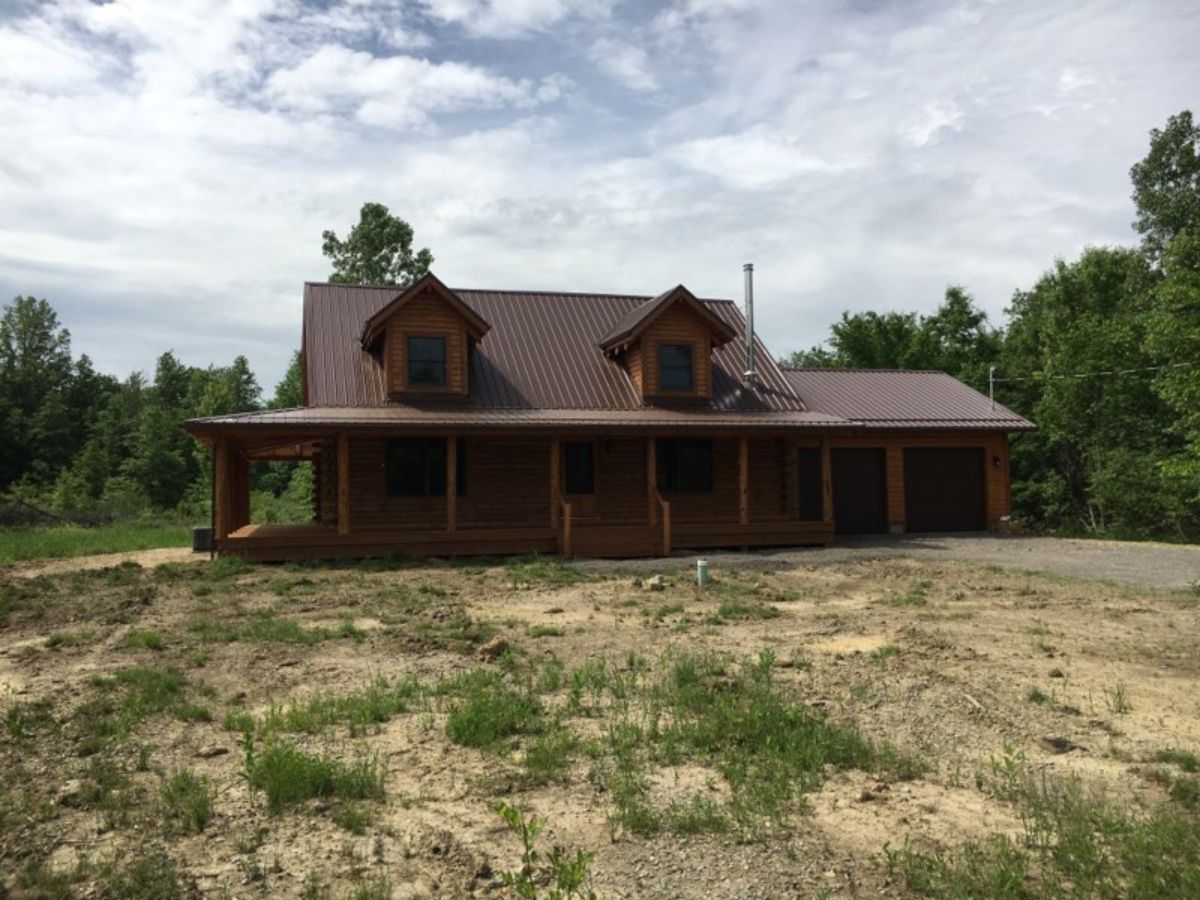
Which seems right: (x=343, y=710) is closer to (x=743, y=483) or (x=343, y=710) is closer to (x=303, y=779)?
(x=303, y=779)

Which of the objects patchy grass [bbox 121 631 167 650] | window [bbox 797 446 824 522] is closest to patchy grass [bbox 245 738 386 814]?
patchy grass [bbox 121 631 167 650]

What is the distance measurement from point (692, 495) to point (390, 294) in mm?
9338

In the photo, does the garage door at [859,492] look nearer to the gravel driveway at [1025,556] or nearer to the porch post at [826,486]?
the gravel driveway at [1025,556]

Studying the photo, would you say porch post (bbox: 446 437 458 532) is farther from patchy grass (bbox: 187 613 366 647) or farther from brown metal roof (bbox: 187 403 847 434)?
patchy grass (bbox: 187 613 366 647)

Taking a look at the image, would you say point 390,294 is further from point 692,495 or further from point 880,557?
point 880,557

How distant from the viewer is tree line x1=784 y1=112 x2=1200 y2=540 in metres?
27.2

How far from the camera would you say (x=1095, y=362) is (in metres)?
28.8

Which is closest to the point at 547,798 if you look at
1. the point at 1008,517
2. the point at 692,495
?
the point at 692,495

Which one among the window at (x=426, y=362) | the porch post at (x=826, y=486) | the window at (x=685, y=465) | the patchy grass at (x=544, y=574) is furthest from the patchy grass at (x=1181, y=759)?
the window at (x=426, y=362)

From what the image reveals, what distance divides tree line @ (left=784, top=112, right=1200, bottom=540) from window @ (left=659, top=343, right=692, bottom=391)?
9.54 metres

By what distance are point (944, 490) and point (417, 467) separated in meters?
13.6

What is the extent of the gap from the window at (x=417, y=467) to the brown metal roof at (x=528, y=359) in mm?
1049

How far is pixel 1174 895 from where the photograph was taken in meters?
3.53

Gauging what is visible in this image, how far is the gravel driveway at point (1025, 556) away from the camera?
559 inches
